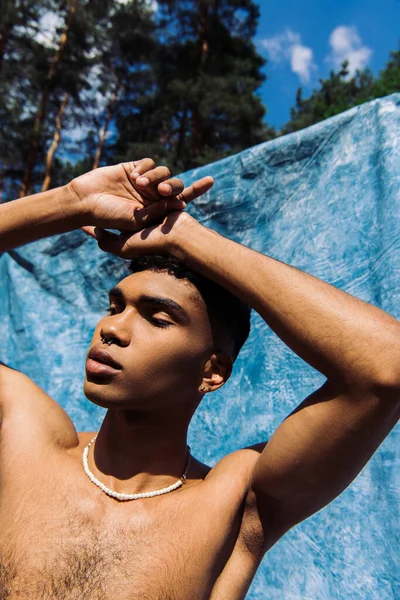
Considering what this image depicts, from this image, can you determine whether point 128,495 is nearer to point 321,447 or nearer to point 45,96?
point 321,447

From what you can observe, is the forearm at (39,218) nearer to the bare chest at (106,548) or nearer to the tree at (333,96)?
the bare chest at (106,548)

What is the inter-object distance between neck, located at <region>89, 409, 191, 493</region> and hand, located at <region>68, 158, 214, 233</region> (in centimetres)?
46

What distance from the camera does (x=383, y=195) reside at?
1552 mm

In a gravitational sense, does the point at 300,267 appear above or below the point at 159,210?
above

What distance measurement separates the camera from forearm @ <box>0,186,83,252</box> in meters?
1.18

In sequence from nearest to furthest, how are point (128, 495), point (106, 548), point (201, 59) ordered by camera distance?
1. point (106, 548)
2. point (128, 495)
3. point (201, 59)

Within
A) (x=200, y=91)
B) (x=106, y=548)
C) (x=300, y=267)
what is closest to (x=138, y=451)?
(x=106, y=548)

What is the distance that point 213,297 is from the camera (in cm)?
113

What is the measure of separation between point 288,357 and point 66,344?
1.15 m

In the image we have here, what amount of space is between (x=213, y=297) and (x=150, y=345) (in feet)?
0.71

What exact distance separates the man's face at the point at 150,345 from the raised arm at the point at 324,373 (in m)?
0.12

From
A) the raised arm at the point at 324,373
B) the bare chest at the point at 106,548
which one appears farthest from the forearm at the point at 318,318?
the bare chest at the point at 106,548

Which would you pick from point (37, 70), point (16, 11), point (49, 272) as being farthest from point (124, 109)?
point (49, 272)

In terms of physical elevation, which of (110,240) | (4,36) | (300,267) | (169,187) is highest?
(4,36)
